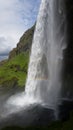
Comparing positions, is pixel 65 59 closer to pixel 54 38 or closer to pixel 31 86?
pixel 54 38

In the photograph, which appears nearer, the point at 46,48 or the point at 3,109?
the point at 3,109

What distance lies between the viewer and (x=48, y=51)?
80438mm

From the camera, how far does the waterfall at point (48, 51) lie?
78.4 metres

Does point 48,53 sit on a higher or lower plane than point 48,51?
lower

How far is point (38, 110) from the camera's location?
206 feet

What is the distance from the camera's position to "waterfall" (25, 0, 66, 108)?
7844cm

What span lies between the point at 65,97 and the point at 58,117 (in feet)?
62.9

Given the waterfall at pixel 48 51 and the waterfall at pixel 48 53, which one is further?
the waterfall at pixel 48 51

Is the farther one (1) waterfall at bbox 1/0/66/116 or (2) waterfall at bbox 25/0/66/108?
(2) waterfall at bbox 25/0/66/108

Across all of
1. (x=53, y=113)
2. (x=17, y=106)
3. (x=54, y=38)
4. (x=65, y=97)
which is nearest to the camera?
(x=53, y=113)

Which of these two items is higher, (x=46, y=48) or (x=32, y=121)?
(x=46, y=48)

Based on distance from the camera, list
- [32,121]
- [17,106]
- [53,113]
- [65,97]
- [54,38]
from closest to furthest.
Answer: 1. [32,121]
2. [53,113]
3. [17,106]
4. [65,97]
5. [54,38]

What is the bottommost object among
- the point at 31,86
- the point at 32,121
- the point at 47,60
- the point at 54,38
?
the point at 32,121

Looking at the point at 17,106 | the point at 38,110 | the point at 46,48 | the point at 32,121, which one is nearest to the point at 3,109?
the point at 17,106
